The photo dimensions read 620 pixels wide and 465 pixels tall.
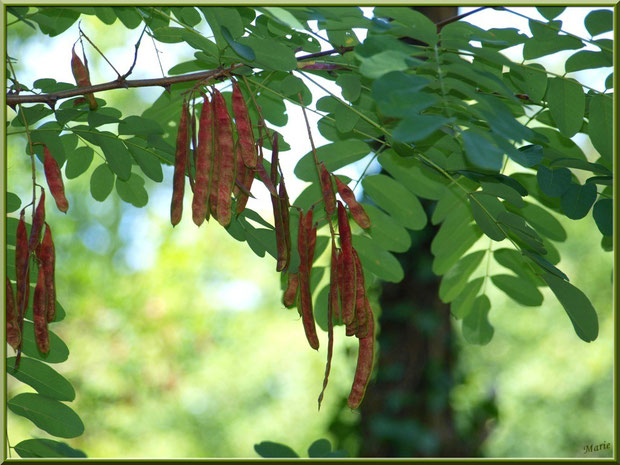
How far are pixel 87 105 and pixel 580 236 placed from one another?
620cm

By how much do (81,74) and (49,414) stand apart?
1.63 ft

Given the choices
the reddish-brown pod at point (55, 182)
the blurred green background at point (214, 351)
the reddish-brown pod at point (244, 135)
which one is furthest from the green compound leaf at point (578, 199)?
the blurred green background at point (214, 351)

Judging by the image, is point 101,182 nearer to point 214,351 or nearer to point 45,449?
point 45,449

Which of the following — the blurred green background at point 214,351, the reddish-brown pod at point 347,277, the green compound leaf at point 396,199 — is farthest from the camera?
the blurred green background at point 214,351

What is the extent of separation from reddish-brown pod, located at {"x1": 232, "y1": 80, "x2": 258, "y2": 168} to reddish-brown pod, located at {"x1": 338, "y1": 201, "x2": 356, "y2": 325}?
132 millimetres

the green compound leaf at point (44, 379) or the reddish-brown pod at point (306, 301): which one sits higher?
the reddish-brown pod at point (306, 301)

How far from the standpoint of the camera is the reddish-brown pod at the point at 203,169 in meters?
0.77

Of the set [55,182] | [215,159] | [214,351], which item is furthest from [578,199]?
[214,351]

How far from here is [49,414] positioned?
0.96 metres

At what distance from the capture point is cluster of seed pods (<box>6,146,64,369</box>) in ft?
2.58

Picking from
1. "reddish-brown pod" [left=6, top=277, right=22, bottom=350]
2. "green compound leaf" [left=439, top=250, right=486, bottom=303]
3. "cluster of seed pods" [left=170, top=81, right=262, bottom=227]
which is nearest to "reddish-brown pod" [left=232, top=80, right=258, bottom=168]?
"cluster of seed pods" [left=170, top=81, right=262, bottom=227]

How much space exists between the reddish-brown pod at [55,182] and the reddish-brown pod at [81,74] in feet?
0.47

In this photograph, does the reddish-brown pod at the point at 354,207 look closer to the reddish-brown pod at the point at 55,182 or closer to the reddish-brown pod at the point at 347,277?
the reddish-brown pod at the point at 347,277

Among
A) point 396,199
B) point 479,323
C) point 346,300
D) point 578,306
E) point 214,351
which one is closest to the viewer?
point 346,300
